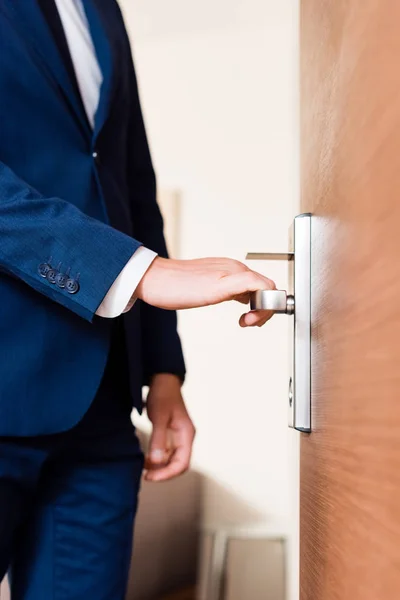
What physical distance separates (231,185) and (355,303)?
62.8 inches

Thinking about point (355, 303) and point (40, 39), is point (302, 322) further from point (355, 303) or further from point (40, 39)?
point (40, 39)

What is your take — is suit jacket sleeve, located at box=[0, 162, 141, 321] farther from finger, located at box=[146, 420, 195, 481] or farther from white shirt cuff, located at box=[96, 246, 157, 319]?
finger, located at box=[146, 420, 195, 481]

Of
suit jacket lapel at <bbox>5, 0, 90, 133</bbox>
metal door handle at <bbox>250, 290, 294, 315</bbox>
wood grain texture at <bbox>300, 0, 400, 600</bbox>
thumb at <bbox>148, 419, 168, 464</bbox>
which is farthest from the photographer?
thumb at <bbox>148, 419, 168, 464</bbox>

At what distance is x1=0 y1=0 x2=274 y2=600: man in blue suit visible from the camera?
1.97 feet

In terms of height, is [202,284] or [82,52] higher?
[82,52]

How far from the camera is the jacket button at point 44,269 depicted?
61 cm

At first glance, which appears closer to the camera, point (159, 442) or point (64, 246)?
point (64, 246)

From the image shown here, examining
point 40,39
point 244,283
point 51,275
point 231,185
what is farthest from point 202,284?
point 231,185

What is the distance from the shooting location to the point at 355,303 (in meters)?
0.41

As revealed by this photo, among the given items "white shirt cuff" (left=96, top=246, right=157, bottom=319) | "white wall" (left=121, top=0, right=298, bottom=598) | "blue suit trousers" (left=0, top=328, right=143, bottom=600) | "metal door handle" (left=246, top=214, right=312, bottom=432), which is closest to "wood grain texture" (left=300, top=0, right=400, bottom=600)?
"metal door handle" (left=246, top=214, right=312, bottom=432)

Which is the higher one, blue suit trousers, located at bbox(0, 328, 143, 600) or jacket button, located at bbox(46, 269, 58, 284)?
jacket button, located at bbox(46, 269, 58, 284)

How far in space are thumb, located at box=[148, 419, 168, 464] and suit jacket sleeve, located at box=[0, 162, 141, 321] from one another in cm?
34

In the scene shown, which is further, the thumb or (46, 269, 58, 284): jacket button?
the thumb

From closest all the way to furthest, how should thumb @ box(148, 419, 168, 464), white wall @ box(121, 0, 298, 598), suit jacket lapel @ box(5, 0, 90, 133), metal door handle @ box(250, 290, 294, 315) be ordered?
metal door handle @ box(250, 290, 294, 315)
suit jacket lapel @ box(5, 0, 90, 133)
thumb @ box(148, 419, 168, 464)
white wall @ box(121, 0, 298, 598)
